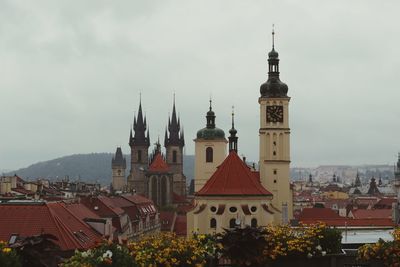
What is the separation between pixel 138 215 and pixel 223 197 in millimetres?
22692

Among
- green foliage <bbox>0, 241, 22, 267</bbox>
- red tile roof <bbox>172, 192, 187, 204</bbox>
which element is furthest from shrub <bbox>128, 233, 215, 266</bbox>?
red tile roof <bbox>172, 192, 187, 204</bbox>

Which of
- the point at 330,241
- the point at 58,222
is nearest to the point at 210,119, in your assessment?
the point at 58,222

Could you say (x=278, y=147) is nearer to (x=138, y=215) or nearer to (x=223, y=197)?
(x=223, y=197)

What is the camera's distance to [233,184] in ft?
172

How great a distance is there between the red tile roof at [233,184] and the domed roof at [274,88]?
889cm

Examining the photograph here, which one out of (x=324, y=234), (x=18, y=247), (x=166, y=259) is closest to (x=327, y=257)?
(x=324, y=234)

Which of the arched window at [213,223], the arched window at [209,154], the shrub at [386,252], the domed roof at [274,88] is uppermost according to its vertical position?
the domed roof at [274,88]

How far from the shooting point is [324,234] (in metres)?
17.1

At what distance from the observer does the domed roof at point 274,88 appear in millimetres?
59688

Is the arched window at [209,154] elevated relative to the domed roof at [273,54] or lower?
lower

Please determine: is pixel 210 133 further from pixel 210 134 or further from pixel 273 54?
pixel 273 54

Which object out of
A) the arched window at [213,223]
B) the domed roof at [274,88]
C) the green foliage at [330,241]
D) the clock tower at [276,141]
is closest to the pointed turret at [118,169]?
the clock tower at [276,141]

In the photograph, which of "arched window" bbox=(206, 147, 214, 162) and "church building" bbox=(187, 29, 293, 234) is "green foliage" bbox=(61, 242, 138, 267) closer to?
"church building" bbox=(187, 29, 293, 234)

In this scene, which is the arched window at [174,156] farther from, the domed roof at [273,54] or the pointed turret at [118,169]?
the domed roof at [273,54]
